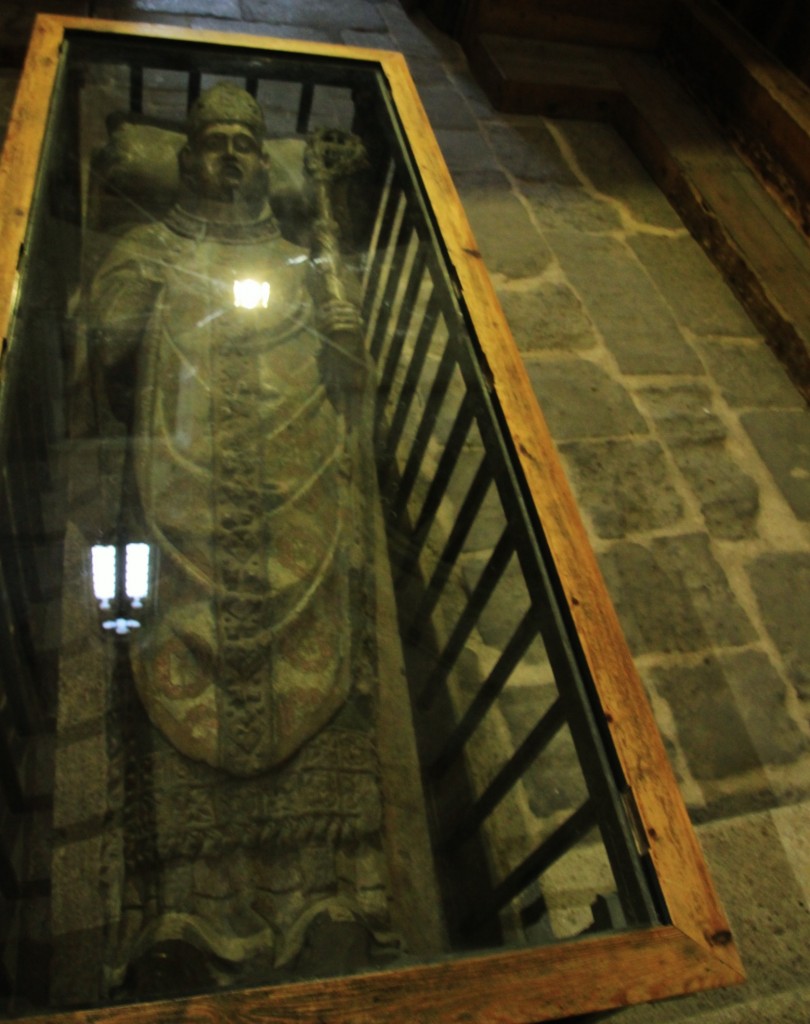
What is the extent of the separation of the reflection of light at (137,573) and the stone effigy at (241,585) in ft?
0.06

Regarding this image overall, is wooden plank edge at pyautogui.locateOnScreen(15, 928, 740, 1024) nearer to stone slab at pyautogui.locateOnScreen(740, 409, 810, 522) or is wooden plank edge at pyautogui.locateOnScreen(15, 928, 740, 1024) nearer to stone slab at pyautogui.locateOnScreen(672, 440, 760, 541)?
stone slab at pyautogui.locateOnScreen(672, 440, 760, 541)

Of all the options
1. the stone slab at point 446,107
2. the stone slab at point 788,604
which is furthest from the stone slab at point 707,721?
the stone slab at point 446,107

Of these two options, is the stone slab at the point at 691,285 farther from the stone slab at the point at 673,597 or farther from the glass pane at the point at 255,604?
the glass pane at the point at 255,604

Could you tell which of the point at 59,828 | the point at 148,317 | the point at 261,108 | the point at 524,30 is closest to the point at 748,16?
the point at 524,30

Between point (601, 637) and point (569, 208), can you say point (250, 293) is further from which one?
point (569, 208)

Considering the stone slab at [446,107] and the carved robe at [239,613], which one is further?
the stone slab at [446,107]

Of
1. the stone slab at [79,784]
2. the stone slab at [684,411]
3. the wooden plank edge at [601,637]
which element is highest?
the wooden plank edge at [601,637]

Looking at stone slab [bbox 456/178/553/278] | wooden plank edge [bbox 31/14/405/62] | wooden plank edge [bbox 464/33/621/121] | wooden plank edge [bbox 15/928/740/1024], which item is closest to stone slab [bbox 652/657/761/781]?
wooden plank edge [bbox 15/928/740/1024]

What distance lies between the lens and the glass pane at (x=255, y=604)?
1.14 m

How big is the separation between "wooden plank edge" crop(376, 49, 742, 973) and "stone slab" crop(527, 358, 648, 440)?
92cm

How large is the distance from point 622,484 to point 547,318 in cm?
76

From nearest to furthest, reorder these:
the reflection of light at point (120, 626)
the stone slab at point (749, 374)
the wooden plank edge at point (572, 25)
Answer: the reflection of light at point (120, 626) → the stone slab at point (749, 374) → the wooden plank edge at point (572, 25)

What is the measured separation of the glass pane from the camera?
1.14 meters

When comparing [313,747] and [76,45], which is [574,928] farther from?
[76,45]
